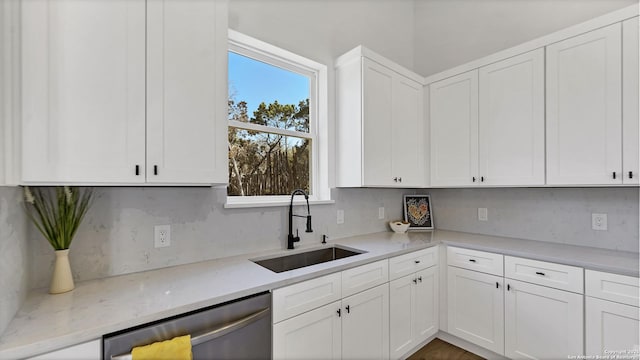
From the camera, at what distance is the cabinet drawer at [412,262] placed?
1.91 meters

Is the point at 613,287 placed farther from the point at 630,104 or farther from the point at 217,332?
the point at 217,332

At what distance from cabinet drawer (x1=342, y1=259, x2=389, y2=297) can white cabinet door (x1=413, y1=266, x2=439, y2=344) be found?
1.36ft

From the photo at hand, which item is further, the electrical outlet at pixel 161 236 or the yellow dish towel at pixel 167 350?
the electrical outlet at pixel 161 236

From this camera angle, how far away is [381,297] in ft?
5.98

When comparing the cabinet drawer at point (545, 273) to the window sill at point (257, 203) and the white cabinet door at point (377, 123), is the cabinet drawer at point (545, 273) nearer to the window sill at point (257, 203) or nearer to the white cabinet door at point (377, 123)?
the white cabinet door at point (377, 123)

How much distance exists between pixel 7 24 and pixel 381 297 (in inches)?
84.0

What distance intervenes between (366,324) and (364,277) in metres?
0.29

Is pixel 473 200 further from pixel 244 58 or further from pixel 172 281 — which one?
pixel 172 281

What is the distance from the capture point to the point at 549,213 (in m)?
2.23

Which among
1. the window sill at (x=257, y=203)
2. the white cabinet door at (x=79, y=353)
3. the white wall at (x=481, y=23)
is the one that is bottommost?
the white cabinet door at (x=79, y=353)

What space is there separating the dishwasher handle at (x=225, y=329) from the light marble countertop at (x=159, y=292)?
0.09 meters

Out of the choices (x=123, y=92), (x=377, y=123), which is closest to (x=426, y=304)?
(x=377, y=123)

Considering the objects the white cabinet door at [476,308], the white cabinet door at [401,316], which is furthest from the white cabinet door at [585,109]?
the white cabinet door at [401,316]

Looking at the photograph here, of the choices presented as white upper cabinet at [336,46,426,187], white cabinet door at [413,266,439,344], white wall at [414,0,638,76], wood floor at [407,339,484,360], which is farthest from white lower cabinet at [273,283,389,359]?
white wall at [414,0,638,76]
